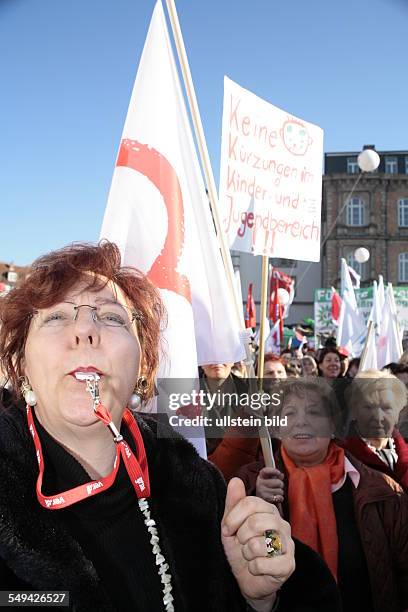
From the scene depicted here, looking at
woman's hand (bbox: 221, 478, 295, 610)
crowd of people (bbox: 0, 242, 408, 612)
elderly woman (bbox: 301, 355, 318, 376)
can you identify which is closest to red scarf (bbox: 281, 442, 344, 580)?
crowd of people (bbox: 0, 242, 408, 612)

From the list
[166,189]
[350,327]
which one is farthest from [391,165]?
[166,189]

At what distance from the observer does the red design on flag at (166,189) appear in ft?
9.45

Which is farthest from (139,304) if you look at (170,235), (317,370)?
(317,370)

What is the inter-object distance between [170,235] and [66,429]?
63.5 inches

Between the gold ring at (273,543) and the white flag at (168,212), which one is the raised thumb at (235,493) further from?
the white flag at (168,212)

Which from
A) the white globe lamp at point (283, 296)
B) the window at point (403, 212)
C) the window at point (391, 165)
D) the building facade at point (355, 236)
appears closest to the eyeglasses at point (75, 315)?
the white globe lamp at point (283, 296)

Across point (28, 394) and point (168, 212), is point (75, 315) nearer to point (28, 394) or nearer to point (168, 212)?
point (28, 394)

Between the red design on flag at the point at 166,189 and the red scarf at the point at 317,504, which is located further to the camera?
the red design on flag at the point at 166,189

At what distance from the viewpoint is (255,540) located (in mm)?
1333

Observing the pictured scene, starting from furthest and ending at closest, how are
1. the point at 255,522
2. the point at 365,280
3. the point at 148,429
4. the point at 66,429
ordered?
the point at 365,280
the point at 148,429
the point at 66,429
the point at 255,522

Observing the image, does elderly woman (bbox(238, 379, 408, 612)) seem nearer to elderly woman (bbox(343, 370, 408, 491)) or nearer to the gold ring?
elderly woman (bbox(343, 370, 408, 491))

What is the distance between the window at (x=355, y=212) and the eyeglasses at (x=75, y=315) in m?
39.5

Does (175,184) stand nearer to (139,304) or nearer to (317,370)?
(139,304)

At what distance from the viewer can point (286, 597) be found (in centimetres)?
153
